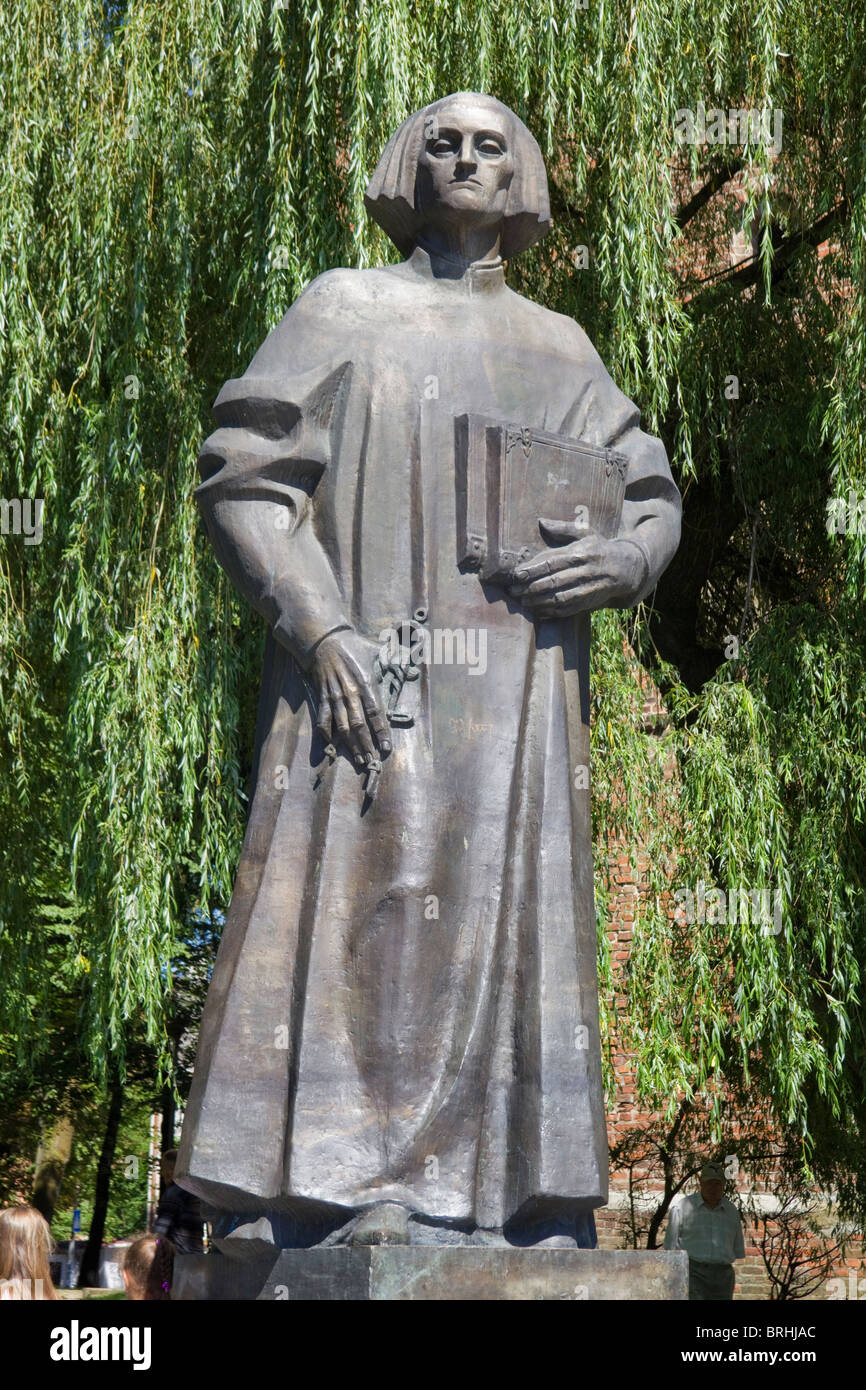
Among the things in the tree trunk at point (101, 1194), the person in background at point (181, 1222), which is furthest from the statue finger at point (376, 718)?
the tree trunk at point (101, 1194)

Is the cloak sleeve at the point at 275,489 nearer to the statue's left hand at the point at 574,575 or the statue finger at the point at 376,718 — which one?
the statue finger at the point at 376,718

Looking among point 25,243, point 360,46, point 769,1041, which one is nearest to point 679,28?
point 360,46

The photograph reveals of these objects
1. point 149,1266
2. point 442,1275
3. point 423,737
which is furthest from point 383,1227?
point 149,1266

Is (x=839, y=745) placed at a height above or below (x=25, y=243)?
below

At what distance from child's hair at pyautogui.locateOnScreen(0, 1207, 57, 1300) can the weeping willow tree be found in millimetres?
2521

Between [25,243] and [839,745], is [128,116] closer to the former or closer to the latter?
[25,243]

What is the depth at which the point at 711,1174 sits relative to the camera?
1222cm

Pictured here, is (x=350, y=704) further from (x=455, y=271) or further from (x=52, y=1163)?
(x=52, y=1163)

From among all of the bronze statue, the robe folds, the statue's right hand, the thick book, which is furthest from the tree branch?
the statue's right hand

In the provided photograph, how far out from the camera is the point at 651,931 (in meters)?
9.44

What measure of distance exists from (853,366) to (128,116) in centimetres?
383

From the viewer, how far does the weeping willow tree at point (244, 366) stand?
29.9 feet

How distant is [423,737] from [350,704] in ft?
0.55

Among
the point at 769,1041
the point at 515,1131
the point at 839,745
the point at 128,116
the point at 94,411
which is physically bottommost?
the point at 769,1041
